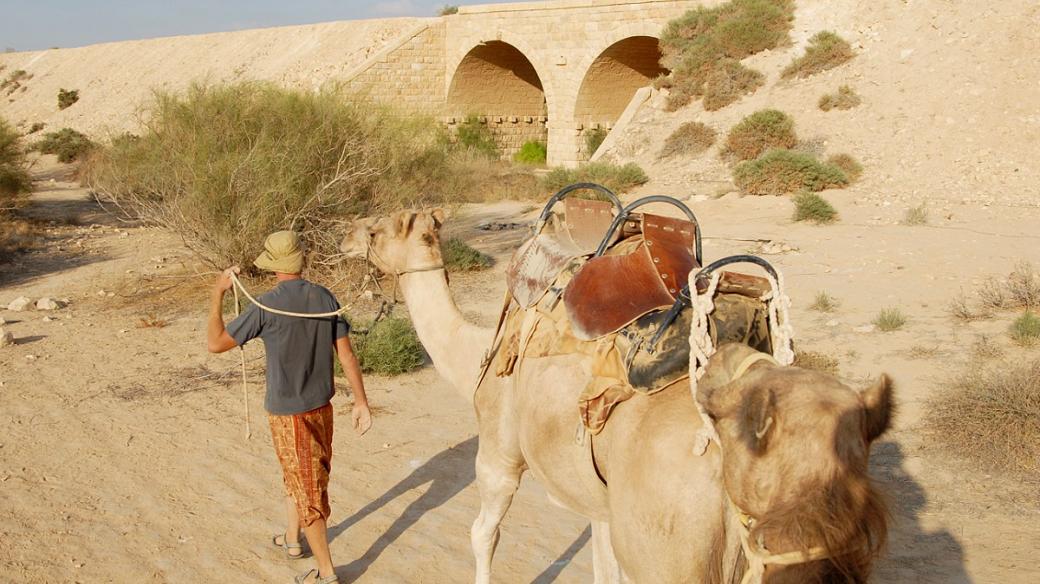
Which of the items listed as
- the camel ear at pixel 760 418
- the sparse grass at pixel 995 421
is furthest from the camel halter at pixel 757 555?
the sparse grass at pixel 995 421

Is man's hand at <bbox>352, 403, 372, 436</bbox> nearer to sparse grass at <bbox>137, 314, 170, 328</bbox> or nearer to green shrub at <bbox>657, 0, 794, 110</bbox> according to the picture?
sparse grass at <bbox>137, 314, 170, 328</bbox>

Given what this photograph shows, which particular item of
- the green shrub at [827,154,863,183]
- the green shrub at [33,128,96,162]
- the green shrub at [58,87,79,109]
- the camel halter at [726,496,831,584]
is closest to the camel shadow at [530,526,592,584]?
the camel halter at [726,496,831,584]

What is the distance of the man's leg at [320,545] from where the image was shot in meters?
4.45

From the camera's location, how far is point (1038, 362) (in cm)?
684

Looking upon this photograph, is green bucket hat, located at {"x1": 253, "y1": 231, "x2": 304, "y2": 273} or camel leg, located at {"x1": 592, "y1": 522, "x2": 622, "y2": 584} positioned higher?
green bucket hat, located at {"x1": 253, "y1": 231, "x2": 304, "y2": 273}

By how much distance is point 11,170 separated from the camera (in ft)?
61.0

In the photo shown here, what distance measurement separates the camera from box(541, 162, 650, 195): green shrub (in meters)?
21.3

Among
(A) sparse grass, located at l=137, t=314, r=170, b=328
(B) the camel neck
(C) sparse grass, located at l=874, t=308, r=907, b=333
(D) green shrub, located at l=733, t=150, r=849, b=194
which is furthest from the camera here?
(D) green shrub, located at l=733, t=150, r=849, b=194

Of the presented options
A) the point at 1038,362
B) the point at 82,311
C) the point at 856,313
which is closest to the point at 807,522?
the point at 1038,362

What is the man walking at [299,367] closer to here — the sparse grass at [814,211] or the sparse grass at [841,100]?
the sparse grass at [814,211]

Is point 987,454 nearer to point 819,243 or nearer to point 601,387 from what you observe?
point 601,387

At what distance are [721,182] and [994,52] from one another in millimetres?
7361

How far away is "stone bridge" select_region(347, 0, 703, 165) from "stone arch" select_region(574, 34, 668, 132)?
0.12 feet

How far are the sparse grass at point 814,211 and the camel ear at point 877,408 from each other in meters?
13.7
